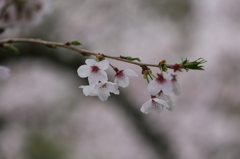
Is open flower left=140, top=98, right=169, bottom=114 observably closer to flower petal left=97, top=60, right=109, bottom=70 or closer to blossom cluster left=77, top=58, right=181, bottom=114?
blossom cluster left=77, top=58, right=181, bottom=114

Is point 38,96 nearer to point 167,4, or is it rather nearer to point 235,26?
point 167,4

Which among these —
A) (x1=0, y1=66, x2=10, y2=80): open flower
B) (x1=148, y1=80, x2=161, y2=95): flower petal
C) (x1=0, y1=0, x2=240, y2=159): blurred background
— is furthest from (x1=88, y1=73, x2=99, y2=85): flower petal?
(x1=0, y1=0, x2=240, y2=159): blurred background

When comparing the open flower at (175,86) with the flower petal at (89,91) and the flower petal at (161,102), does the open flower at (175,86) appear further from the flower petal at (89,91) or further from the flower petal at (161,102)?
the flower petal at (89,91)

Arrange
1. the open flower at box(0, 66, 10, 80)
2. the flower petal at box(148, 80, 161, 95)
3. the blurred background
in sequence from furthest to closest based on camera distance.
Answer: the blurred background, the open flower at box(0, 66, 10, 80), the flower petal at box(148, 80, 161, 95)

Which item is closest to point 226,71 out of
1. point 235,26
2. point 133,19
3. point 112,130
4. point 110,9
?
point 235,26

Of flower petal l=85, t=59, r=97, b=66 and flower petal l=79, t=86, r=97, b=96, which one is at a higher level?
flower petal l=85, t=59, r=97, b=66

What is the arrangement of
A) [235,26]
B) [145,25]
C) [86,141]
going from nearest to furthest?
1. [145,25]
2. [235,26]
3. [86,141]
